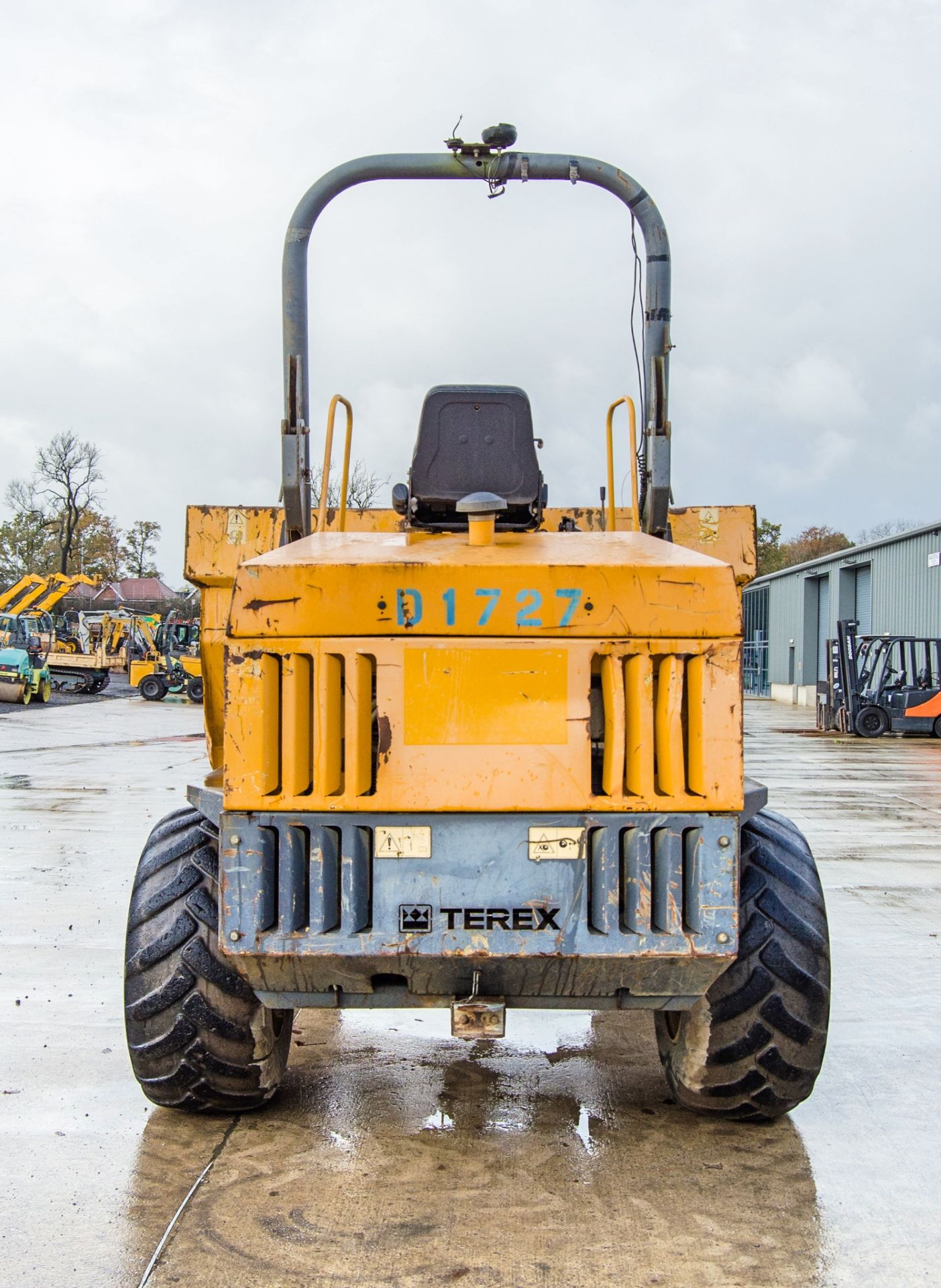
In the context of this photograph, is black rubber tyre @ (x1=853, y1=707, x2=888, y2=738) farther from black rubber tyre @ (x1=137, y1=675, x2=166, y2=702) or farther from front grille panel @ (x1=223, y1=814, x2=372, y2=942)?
front grille panel @ (x1=223, y1=814, x2=372, y2=942)

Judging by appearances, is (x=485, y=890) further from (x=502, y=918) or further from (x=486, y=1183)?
(x=486, y=1183)

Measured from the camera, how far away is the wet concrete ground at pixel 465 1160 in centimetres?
306

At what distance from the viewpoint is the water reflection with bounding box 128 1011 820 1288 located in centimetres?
303

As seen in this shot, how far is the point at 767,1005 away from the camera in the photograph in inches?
143

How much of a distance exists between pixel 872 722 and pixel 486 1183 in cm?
2201

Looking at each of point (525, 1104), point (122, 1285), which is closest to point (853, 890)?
point (525, 1104)

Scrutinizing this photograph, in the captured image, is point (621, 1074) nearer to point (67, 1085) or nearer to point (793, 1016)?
point (793, 1016)

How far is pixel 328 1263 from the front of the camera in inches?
119

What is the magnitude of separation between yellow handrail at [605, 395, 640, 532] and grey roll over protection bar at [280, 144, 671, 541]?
2.4 inches

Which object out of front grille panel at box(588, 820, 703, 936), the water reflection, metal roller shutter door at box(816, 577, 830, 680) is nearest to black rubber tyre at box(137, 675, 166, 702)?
metal roller shutter door at box(816, 577, 830, 680)

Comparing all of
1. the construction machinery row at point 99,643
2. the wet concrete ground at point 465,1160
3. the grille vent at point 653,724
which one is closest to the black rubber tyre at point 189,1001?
the wet concrete ground at point 465,1160

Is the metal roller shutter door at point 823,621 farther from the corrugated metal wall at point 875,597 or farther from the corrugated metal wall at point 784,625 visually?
the corrugated metal wall at point 784,625

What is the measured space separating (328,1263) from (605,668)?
165cm

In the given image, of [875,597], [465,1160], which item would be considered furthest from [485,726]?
[875,597]
